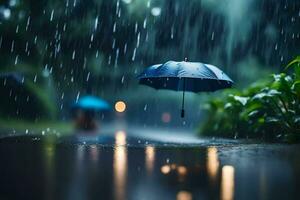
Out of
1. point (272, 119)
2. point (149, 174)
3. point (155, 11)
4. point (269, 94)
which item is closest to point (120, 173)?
point (149, 174)

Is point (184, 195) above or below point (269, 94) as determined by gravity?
below

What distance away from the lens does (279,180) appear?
703cm

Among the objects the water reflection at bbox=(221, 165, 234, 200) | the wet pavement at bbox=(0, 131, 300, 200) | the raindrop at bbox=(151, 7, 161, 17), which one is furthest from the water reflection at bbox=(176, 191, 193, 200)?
the raindrop at bbox=(151, 7, 161, 17)

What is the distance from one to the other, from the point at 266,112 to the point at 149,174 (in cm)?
812

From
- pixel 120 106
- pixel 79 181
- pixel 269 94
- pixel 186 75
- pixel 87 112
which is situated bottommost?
pixel 79 181

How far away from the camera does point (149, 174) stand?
753 cm

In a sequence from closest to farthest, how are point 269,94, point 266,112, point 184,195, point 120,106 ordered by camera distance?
point 184,195
point 269,94
point 266,112
point 120,106

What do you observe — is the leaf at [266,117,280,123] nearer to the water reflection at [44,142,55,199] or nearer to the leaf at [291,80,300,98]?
the leaf at [291,80,300,98]

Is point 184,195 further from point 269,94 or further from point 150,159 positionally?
point 269,94

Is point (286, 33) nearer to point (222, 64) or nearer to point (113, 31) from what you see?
point (222, 64)

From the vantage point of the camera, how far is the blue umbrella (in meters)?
13.0

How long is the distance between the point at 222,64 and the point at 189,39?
1661 mm

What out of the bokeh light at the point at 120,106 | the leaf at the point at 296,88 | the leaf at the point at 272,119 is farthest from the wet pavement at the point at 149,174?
the bokeh light at the point at 120,106

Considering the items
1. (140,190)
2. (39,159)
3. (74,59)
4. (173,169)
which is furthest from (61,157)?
(74,59)
